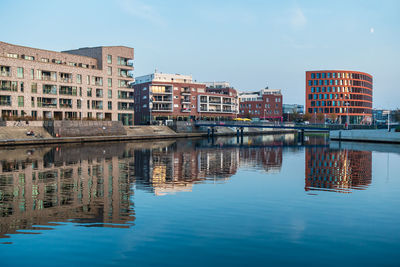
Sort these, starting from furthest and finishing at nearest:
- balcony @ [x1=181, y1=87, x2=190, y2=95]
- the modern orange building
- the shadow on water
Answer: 1. the modern orange building
2. balcony @ [x1=181, y1=87, x2=190, y2=95]
3. the shadow on water

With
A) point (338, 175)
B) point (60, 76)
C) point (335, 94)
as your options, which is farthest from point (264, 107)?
point (338, 175)

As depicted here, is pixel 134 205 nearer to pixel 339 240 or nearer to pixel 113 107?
pixel 339 240

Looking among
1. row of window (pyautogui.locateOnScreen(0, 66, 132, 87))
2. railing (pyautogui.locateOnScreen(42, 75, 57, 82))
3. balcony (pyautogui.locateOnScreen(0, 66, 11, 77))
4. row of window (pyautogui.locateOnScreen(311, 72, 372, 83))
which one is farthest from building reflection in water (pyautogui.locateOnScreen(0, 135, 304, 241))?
row of window (pyautogui.locateOnScreen(311, 72, 372, 83))

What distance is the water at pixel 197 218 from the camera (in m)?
14.2

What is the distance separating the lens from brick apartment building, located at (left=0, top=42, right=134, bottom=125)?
81688mm

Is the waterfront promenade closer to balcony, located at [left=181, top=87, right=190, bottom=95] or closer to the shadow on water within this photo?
the shadow on water

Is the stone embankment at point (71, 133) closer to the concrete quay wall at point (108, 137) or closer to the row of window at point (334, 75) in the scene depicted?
the concrete quay wall at point (108, 137)

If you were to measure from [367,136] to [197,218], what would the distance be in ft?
261

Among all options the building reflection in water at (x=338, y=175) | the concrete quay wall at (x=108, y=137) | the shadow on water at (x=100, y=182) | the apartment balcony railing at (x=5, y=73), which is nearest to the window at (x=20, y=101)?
the apartment balcony railing at (x=5, y=73)

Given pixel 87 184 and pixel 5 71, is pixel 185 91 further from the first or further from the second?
pixel 87 184

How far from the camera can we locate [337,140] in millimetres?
95688

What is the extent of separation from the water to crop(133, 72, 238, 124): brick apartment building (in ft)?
326

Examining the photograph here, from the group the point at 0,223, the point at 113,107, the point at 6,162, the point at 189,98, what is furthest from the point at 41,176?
the point at 189,98

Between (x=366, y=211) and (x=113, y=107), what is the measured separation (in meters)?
89.7
